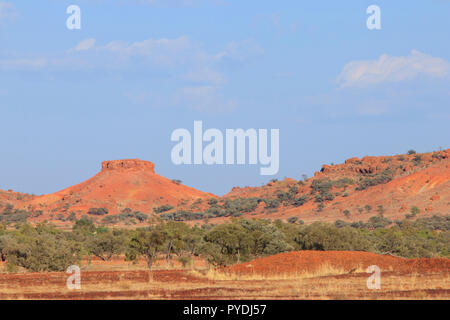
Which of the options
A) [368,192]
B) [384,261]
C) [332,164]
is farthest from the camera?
[332,164]

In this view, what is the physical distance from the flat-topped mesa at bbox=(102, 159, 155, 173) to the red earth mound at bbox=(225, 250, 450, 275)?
118 meters

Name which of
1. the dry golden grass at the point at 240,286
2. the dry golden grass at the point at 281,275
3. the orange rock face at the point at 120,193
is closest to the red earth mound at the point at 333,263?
the dry golden grass at the point at 281,275

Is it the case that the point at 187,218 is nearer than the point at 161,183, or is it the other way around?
the point at 187,218

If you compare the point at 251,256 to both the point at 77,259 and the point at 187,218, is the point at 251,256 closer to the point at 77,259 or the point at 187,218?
the point at 77,259

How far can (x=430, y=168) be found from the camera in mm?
99062

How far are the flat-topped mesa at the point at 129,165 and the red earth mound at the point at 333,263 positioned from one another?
118 metres

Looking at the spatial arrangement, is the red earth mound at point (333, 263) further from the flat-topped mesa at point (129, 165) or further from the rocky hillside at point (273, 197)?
the flat-topped mesa at point (129, 165)

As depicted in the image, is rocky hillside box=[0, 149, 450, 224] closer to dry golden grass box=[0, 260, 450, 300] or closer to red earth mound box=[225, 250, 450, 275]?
red earth mound box=[225, 250, 450, 275]

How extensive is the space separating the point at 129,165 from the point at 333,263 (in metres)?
120

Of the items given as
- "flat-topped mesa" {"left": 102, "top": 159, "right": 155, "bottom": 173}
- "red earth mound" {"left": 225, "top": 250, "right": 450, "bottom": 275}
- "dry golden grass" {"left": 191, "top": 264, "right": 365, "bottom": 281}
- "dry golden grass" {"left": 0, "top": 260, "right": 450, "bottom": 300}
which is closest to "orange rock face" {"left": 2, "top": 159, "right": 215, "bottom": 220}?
"flat-topped mesa" {"left": 102, "top": 159, "right": 155, "bottom": 173}

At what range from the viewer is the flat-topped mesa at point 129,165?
145 meters
